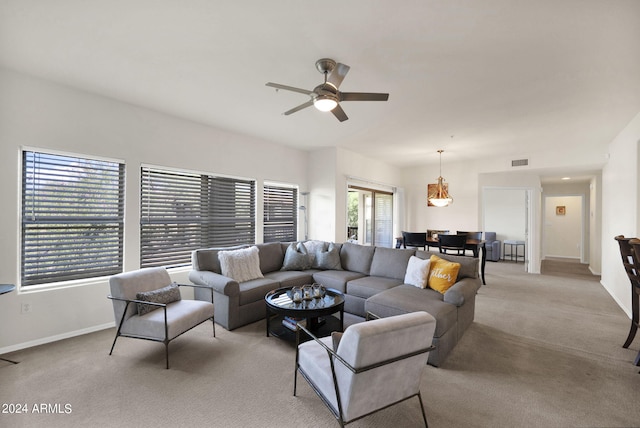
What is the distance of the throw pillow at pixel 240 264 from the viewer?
3762mm

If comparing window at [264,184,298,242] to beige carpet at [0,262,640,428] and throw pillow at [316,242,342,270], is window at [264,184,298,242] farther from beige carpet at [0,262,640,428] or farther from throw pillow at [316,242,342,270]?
beige carpet at [0,262,640,428]

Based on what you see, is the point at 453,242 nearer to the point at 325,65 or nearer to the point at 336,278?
the point at 336,278

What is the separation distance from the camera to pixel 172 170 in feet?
13.7

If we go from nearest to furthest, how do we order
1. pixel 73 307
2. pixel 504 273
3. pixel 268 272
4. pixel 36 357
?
pixel 36 357 < pixel 73 307 < pixel 268 272 < pixel 504 273

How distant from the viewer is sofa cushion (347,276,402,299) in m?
3.45

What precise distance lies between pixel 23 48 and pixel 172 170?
1.94m

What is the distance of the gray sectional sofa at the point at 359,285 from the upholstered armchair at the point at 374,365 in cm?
100

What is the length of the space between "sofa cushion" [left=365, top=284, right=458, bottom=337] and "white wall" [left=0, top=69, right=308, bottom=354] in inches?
116

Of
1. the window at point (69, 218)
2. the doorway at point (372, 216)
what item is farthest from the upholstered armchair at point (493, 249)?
the window at point (69, 218)

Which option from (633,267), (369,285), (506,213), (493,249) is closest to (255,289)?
(369,285)

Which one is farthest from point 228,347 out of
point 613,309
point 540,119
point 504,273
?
point 504,273

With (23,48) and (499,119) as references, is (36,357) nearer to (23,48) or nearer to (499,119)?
(23,48)

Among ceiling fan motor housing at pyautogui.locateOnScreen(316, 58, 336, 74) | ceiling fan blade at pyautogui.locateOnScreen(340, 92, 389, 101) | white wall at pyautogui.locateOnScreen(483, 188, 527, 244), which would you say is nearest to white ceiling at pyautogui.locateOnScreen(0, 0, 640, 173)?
ceiling fan motor housing at pyautogui.locateOnScreen(316, 58, 336, 74)

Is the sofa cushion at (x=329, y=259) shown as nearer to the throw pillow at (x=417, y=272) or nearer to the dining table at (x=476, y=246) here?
the throw pillow at (x=417, y=272)
